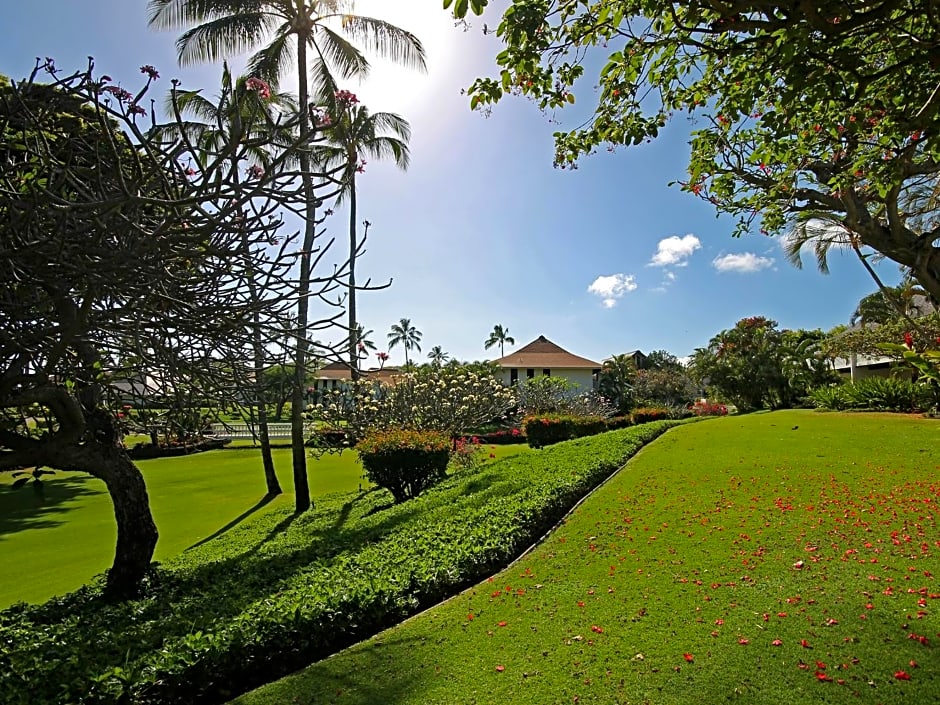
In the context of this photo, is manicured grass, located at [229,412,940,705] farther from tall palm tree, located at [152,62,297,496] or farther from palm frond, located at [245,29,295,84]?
palm frond, located at [245,29,295,84]

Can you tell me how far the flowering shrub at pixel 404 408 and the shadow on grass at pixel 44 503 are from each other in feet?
20.4

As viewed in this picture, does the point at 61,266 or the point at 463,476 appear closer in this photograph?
the point at 61,266

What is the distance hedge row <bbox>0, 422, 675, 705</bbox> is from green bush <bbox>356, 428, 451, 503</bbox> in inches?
87.9

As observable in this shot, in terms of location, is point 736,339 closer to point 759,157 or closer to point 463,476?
point 463,476

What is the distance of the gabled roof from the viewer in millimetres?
49406

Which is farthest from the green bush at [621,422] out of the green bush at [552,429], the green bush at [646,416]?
the green bush at [552,429]

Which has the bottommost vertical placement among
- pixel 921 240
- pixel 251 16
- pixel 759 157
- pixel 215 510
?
pixel 215 510

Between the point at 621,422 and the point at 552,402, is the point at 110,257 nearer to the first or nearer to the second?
the point at 621,422

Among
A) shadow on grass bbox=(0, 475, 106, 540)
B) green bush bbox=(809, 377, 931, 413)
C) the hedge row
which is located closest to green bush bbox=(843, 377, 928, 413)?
green bush bbox=(809, 377, 931, 413)

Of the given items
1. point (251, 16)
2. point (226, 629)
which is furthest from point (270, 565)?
point (251, 16)

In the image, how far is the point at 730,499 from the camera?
8266 mm

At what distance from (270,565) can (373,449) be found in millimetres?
5064

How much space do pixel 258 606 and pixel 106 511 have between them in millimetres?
10507

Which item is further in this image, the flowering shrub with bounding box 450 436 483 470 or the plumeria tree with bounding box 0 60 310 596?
the flowering shrub with bounding box 450 436 483 470
